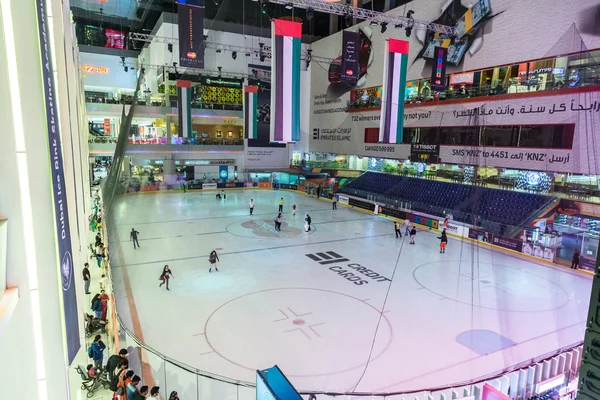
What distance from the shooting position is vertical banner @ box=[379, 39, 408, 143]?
1656cm

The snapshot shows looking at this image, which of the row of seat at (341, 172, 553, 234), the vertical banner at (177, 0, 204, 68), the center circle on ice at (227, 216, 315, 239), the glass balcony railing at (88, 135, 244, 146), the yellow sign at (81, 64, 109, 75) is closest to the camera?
the vertical banner at (177, 0, 204, 68)

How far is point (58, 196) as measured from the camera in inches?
156

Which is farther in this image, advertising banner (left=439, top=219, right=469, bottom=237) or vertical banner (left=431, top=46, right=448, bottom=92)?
vertical banner (left=431, top=46, right=448, bottom=92)

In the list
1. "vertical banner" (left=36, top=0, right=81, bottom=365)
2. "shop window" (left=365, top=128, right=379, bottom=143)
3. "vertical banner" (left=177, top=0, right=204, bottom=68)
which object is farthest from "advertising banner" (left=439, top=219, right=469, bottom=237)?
"vertical banner" (left=36, top=0, right=81, bottom=365)

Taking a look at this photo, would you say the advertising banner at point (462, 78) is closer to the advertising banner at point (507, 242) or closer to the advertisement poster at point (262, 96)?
the advertising banner at point (507, 242)

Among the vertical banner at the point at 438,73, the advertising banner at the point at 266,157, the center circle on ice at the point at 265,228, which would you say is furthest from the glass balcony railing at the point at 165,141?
the vertical banner at the point at 438,73

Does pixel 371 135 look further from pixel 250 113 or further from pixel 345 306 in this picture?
pixel 345 306

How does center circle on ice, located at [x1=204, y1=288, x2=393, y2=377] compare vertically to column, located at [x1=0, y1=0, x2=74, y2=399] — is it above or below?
below

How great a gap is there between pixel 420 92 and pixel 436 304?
19003 millimetres

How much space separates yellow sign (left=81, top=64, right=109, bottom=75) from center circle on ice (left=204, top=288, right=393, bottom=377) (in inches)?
1376

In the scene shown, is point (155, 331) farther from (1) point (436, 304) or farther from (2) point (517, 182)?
(2) point (517, 182)

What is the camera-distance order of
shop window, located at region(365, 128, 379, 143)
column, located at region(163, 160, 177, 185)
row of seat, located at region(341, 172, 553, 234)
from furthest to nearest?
column, located at region(163, 160, 177, 185) < shop window, located at region(365, 128, 379, 143) < row of seat, located at region(341, 172, 553, 234)

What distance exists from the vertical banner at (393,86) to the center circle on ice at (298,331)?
9.00 meters

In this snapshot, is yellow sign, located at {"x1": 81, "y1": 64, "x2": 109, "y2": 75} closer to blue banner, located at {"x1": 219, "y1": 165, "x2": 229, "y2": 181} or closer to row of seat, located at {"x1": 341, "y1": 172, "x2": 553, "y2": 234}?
blue banner, located at {"x1": 219, "y1": 165, "x2": 229, "y2": 181}
